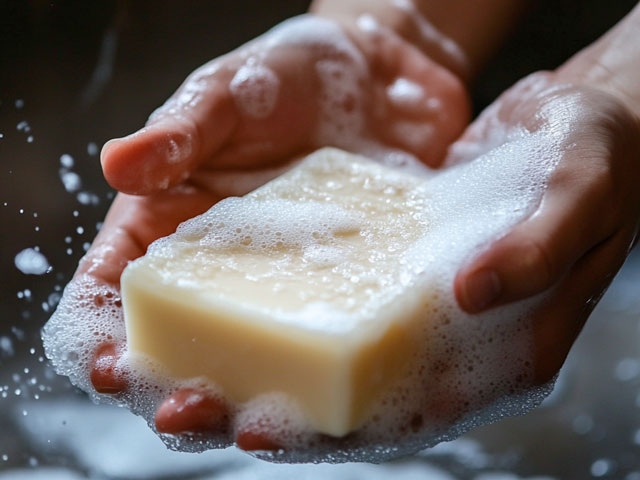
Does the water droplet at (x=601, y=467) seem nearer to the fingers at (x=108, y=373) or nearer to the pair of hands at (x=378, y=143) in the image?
the pair of hands at (x=378, y=143)

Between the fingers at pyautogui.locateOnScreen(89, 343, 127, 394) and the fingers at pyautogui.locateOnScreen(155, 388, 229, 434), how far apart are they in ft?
0.24

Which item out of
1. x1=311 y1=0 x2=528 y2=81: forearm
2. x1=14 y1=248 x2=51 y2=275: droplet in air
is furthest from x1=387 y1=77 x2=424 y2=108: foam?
x1=14 y1=248 x2=51 y2=275: droplet in air

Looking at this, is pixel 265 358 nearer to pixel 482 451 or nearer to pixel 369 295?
pixel 369 295

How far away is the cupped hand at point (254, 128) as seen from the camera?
719 mm

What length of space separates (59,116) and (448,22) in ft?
2.18

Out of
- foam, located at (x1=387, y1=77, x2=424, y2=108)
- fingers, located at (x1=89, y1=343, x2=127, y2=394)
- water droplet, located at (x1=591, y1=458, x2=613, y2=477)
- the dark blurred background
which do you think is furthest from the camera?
foam, located at (x1=387, y1=77, x2=424, y2=108)

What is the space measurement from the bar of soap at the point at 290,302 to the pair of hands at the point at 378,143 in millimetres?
46

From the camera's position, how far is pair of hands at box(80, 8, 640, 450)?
603 mm

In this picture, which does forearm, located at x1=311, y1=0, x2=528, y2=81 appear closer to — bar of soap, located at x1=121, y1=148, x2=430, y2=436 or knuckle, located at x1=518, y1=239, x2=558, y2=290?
bar of soap, located at x1=121, y1=148, x2=430, y2=436

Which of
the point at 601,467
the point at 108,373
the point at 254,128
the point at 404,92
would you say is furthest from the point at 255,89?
the point at 601,467

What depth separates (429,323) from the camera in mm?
615

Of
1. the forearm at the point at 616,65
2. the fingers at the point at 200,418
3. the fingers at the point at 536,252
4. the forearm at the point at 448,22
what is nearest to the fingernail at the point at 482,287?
the fingers at the point at 536,252

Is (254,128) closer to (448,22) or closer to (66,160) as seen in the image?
(66,160)

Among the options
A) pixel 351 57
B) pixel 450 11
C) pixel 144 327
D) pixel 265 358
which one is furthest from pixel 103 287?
pixel 450 11
